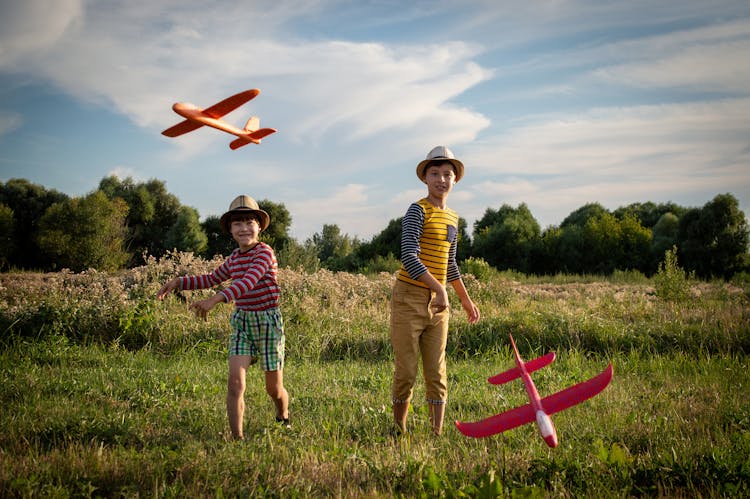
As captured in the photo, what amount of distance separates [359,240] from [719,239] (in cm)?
1804

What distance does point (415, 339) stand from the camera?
354cm

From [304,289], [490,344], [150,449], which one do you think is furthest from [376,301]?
[150,449]

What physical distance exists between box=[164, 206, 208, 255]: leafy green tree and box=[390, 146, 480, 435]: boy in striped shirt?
2475 centimetres

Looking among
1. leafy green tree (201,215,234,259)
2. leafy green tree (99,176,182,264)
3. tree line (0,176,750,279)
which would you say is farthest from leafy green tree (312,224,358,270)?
leafy green tree (99,176,182,264)

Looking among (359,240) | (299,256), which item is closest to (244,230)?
(299,256)

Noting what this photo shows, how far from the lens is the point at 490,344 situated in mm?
7062

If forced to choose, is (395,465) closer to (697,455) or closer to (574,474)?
(574,474)

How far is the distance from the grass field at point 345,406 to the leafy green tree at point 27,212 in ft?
56.2

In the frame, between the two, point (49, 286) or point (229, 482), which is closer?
point (229, 482)

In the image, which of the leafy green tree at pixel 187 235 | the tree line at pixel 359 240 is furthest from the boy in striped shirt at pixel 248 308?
the leafy green tree at pixel 187 235

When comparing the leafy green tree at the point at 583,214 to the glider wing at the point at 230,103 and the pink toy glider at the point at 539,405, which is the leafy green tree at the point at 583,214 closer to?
the glider wing at the point at 230,103

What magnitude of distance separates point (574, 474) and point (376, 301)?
6.99 metres

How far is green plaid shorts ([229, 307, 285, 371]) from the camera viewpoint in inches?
140

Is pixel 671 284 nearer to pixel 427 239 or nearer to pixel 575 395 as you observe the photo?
pixel 427 239
